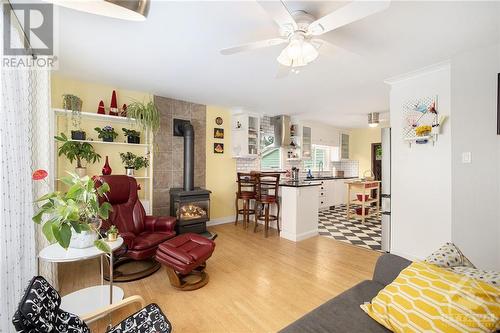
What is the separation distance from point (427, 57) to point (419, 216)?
189 cm

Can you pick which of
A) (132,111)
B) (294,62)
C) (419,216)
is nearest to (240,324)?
(294,62)

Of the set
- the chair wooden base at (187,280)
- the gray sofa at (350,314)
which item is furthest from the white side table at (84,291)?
the gray sofa at (350,314)

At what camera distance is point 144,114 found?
343 centimetres

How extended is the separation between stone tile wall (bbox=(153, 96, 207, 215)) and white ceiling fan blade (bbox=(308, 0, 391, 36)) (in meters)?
3.05

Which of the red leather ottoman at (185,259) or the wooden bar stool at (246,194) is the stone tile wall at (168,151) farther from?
the red leather ottoman at (185,259)

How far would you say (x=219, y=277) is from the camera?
248 centimetres

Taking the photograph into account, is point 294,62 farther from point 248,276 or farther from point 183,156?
point 183,156

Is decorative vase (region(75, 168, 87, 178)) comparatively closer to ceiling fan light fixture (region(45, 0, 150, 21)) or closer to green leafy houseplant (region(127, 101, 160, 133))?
green leafy houseplant (region(127, 101, 160, 133))

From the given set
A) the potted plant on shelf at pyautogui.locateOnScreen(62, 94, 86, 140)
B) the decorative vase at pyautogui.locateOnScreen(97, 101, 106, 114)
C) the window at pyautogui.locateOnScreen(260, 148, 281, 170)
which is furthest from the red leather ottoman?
the window at pyautogui.locateOnScreen(260, 148, 281, 170)

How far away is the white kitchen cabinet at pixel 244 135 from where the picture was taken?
15.6 ft

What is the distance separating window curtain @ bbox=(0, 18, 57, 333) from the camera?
144 cm

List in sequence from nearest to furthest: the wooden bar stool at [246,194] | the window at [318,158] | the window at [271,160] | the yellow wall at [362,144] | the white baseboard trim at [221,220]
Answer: the wooden bar stool at [246,194]
the white baseboard trim at [221,220]
the window at [271,160]
the window at [318,158]
the yellow wall at [362,144]

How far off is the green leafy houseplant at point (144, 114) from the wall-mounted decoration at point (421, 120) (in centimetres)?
363

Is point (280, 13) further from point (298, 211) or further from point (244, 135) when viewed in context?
point (244, 135)
